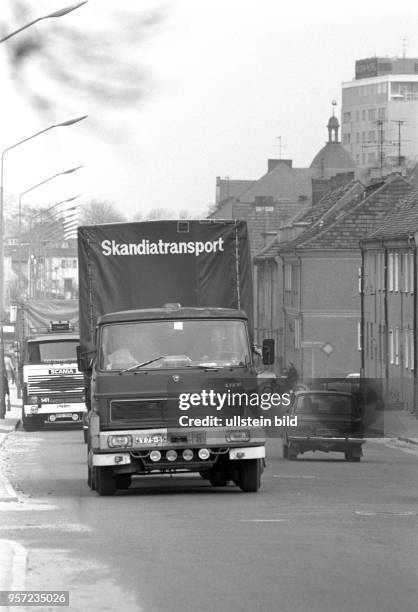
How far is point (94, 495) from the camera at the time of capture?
68.0 ft

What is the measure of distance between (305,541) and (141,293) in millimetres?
8452

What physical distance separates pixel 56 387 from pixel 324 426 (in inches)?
625

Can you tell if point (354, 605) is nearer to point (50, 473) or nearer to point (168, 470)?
point (168, 470)

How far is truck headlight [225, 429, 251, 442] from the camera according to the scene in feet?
64.1

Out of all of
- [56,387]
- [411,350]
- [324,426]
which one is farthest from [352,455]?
[411,350]

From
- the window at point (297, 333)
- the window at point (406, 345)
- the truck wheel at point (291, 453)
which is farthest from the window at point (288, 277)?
the truck wheel at point (291, 453)

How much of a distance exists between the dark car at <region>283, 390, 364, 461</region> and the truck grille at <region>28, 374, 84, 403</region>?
13.8 m

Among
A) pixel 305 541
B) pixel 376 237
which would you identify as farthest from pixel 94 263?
pixel 376 237

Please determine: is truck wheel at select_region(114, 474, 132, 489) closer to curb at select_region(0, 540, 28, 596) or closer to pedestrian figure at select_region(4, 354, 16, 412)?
curb at select_region(0, 540, 28, 596)

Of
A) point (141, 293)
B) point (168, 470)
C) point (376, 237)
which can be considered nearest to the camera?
point (168, 470)

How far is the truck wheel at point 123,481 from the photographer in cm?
2105

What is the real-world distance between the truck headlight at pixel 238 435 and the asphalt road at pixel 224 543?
0.75 metres

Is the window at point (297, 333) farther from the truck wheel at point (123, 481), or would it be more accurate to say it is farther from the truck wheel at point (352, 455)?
the truck wheel at point (123, 481)
